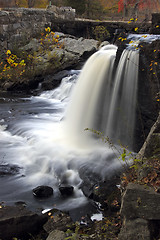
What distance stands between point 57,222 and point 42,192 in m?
1.10

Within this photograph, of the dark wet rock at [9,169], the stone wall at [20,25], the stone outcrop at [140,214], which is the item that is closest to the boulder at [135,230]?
the stone outcrop at [140,214]

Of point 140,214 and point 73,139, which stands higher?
point 140,214

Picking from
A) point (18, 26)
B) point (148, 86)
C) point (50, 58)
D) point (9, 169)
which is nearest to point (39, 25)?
point (18, 26)

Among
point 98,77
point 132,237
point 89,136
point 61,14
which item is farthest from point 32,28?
point 132,237

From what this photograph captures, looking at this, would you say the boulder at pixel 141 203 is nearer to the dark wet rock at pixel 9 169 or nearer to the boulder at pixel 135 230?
the boulder at pixel 135 230

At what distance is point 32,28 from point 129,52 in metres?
11.7

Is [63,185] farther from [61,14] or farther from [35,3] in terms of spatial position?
[35,3]

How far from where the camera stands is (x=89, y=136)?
292 inches

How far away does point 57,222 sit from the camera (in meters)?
3.90

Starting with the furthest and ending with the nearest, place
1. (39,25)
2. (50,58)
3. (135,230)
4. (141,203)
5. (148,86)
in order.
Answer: (39,25), (50,58), (148,86), (141,203), (135,230)

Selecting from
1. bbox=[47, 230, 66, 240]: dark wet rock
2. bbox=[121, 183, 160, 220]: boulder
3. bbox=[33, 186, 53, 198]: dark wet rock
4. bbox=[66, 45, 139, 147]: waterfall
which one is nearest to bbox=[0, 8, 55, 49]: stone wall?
bbox=[66, 45, 139, 147]: waterfall

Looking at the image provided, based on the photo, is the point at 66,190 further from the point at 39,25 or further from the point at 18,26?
the point at 39,25

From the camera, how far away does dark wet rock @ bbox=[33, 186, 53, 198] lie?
492 centimetres

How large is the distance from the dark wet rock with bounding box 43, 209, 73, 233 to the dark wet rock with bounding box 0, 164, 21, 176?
6.43 feet
